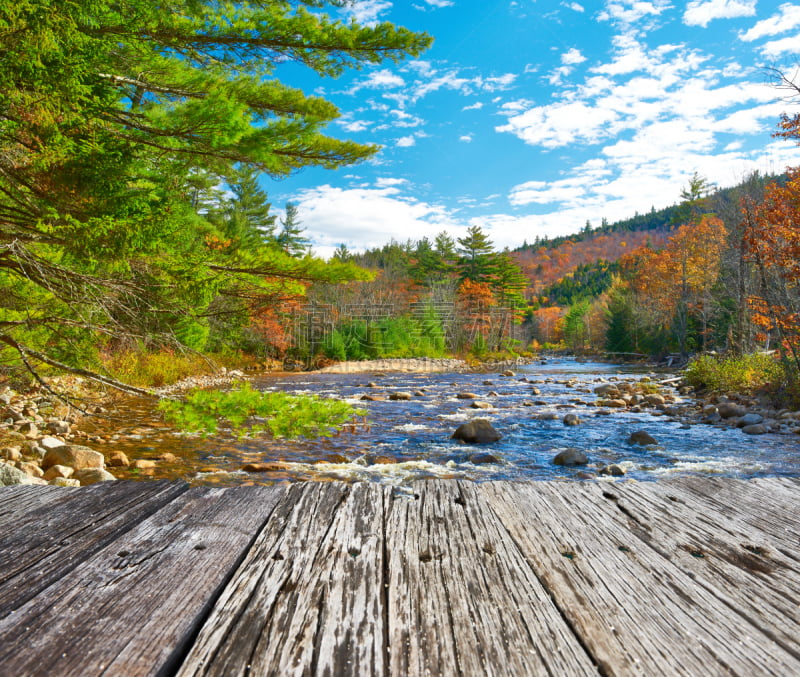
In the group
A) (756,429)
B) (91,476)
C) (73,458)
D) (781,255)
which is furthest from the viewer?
(781,255)

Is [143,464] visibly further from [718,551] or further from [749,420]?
[749,420]

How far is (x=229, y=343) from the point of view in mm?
22359

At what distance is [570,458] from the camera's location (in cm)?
690

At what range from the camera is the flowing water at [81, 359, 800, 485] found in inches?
244

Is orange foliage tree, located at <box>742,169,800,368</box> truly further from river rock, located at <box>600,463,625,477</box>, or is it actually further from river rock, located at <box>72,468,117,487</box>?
river rock, located at <box>72,468,117,487</box>

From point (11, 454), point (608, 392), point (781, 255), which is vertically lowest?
A: point (608, 392)

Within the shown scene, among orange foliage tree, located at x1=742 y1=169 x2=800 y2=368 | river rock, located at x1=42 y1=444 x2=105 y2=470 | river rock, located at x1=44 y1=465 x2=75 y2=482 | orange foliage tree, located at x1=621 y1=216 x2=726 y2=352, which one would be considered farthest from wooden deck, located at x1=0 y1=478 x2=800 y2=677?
orange foliage tree, located at x1=621 y1=216 x2=726 y2=352

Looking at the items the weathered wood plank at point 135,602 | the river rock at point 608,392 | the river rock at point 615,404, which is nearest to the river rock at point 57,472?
the weathered wood plank at point 135,602

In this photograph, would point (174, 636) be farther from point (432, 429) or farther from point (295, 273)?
point (432, 429)

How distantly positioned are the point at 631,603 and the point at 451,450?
6.74 metres

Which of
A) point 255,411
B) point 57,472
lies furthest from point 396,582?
point 57,472

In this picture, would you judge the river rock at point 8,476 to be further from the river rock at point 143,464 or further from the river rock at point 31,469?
the river rock at point 143,464

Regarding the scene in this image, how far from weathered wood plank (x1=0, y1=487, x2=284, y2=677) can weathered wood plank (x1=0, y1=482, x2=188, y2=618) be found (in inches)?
1.9

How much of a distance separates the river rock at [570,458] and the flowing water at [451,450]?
146 mm
